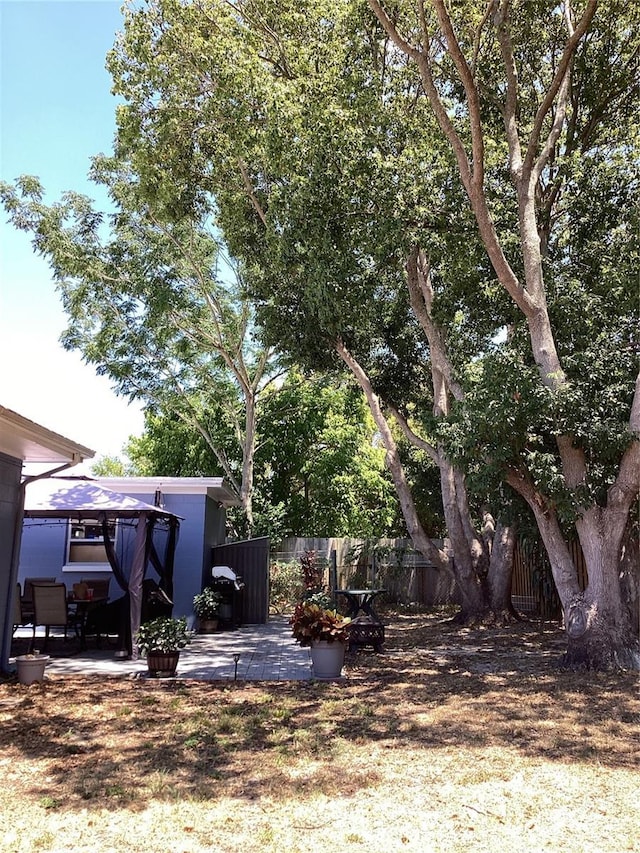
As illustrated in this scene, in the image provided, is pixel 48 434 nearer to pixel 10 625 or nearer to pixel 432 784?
pixel 10 625

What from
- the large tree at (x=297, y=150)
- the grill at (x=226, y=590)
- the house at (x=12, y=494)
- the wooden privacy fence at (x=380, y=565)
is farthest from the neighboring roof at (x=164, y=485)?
the wooden privacy fence at (x=380, y=565)

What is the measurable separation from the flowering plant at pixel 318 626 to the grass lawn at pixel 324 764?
1.62ft

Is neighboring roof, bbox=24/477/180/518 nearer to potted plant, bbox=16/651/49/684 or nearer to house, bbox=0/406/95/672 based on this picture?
house, bbox=0/406/95/672

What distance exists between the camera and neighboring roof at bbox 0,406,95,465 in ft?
19.0

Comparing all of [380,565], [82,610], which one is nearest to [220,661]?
[82,610]

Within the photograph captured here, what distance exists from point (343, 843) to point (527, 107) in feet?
35.6

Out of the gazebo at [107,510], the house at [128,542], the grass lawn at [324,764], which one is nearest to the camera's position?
the grass lawn at [324,764]

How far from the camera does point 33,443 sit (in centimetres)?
680

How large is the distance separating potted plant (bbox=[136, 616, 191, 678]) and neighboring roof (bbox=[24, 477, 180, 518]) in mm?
1905

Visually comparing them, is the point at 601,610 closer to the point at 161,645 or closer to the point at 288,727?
the point at 288,727

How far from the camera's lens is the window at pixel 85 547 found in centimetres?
1191

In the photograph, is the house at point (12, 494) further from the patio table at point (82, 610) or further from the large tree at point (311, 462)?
the large tree at point (311, 462)

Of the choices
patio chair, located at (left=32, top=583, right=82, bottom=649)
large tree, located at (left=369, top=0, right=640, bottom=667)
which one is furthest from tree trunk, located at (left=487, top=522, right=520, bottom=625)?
patio chair, located at (left=32, top=583, right=82, bottom=649)

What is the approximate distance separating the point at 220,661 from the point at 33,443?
3821mm
